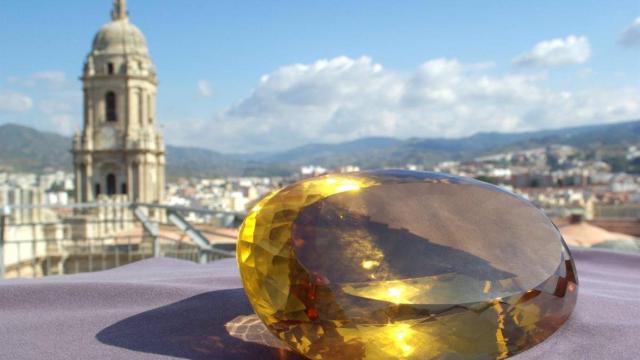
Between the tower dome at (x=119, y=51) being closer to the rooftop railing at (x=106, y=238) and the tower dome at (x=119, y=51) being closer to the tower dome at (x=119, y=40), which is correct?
the tower dome at (x=119, y=40)

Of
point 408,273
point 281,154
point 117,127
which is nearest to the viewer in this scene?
point 408,273

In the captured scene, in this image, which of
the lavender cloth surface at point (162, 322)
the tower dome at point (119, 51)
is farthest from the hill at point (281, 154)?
the lavender cloth surface at point (162, 322)

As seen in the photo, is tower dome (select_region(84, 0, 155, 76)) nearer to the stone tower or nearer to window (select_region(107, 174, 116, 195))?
the stone tower

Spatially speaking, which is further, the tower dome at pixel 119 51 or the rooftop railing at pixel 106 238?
the tower dome at pixel 119 51

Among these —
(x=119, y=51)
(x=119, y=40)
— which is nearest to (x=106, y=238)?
(x=119, y=51)

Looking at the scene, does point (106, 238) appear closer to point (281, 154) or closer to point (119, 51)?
point (119, 51)

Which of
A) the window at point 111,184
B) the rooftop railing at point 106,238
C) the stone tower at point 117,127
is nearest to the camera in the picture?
the rooftop railing at point 106,238

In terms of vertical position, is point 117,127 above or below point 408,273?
above

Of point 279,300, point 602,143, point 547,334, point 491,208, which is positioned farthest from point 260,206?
point 602,143
